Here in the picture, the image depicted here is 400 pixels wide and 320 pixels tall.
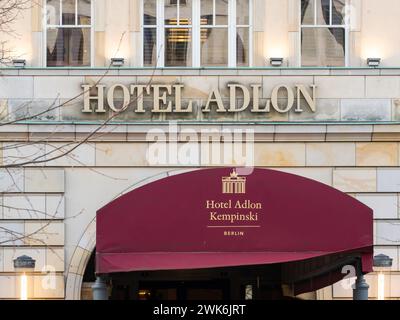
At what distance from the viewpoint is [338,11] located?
53.3 feet

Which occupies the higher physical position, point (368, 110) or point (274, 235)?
point (368, 110)

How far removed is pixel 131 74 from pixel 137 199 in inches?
95.1

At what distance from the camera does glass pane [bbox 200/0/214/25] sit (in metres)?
16.2

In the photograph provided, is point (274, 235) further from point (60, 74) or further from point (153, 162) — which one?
point (60, 74)

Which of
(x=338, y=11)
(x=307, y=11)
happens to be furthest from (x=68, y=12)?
(x=338, y=11)

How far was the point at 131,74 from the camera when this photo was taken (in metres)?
15.8

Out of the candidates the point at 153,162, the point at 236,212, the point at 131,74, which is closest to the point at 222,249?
the point at 236,212

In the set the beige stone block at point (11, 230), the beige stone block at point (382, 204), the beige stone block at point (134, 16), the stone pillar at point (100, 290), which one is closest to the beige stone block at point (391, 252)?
the beige stone block at point (382, 204)

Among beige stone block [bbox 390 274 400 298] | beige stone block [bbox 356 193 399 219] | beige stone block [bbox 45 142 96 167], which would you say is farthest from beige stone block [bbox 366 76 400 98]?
beige stone block [bbox 45 142 96 167]

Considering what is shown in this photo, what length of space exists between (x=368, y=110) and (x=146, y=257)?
4113 millimetres

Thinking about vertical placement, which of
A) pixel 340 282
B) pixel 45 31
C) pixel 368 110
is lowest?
pixel 340 282

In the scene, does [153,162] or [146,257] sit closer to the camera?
[146,257]

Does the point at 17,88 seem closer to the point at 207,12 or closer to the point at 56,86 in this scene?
the point at 56,86

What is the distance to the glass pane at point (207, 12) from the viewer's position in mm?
16242
